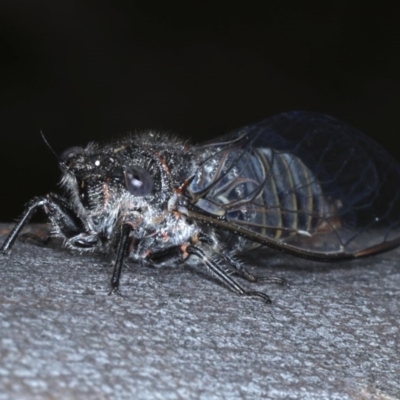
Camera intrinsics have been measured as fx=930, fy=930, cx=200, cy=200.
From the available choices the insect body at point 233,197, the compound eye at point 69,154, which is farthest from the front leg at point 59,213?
the compound eye at point 69,154

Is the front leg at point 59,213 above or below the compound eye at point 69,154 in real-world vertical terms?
below

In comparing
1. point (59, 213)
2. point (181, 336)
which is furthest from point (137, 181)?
point (181, 336)

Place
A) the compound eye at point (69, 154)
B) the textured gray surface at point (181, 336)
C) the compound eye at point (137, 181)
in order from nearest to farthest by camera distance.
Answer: the textured gray surface at point (181, 336) < the compound eye at point (137, 181) < the compound eye at point (69, 154)

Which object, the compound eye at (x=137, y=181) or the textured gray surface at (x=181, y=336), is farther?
the compound eye at (x=137, y=181)

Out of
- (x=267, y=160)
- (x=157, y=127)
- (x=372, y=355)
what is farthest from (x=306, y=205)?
(x=157, y=127)

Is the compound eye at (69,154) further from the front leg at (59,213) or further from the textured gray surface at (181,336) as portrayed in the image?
the textured gray surface at (181,336)

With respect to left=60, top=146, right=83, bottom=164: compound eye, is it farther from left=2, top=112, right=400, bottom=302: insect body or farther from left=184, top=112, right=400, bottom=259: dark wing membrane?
left=184, top=112, right=400, bottom=259: dark wing membrane
